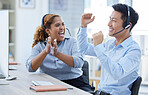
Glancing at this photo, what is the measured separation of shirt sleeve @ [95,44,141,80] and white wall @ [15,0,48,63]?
384 cm

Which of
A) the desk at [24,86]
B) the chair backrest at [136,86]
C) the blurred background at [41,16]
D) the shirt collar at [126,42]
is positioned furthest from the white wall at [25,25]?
the chair backrest at [136,86]

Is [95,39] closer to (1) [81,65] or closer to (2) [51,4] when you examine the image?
(1) [81,65]

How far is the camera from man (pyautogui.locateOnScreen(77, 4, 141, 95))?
6.77 feet

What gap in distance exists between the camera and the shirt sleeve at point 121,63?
2.04 m

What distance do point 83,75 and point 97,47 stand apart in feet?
2.54

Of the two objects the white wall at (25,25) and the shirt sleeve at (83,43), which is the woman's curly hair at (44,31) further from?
the white wall at (25,25)

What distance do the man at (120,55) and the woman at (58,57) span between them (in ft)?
1.30

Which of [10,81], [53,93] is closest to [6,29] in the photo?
[10,81]

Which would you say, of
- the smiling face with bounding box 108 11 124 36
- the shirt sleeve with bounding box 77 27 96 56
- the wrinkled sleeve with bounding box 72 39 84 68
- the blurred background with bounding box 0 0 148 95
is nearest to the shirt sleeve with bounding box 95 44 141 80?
the smiling face with bounding box 108 11 124 36

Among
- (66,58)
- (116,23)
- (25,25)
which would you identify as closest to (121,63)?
(116,23)

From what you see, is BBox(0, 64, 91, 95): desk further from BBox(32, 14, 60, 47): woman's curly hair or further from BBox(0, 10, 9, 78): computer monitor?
BBox(32, 14, 60, 47): woman's curly hair

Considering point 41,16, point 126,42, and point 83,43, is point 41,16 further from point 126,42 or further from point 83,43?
point 126,42

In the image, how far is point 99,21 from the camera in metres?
4.98

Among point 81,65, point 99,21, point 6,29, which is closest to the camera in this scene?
point 6,29
